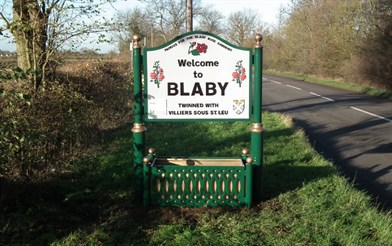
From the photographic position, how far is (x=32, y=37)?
6574mm

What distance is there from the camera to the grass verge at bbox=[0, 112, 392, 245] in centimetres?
386

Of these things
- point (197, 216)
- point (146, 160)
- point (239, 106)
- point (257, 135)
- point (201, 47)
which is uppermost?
point (201, 47)

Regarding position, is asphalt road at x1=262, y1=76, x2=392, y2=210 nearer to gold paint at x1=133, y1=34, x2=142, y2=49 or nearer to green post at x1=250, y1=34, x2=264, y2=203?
green post at x1=250, y1=34, x2=264, y2=203

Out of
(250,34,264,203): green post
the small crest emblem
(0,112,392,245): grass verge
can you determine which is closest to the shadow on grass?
(0,112,392,245): grass verge

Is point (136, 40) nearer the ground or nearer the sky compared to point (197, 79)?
nearer the sky

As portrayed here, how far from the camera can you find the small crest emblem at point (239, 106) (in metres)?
4.80

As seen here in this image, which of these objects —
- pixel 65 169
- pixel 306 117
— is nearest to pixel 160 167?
pixel 65 169

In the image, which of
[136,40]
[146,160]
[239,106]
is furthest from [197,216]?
[136,40]

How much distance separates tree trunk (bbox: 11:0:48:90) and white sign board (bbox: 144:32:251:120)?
8.09ft

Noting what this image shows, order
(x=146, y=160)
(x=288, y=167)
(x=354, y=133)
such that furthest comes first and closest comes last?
(x=354, y=133) < (x=288, y=167) < (x=146, y=160)

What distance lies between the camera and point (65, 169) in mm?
6074

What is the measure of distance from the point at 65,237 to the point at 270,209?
2.28 meters

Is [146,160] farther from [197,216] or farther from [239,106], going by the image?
[239,106]

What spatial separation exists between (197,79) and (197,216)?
162cm
